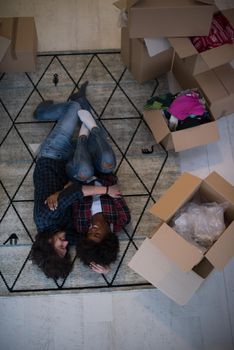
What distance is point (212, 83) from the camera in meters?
2.18

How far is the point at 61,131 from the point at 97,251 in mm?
679

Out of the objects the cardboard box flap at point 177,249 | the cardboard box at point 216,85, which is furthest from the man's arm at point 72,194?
the cardboard box at point 216,85

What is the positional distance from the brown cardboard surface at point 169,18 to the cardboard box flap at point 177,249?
100cm

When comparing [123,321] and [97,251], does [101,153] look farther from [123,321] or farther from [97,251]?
[123,321]

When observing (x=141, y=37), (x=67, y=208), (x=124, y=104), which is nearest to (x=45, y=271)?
(x=67, y=208)

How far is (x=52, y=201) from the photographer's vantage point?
192 centimetres

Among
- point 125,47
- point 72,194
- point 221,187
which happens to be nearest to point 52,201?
point 72,194

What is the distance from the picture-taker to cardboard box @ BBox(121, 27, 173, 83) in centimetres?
219

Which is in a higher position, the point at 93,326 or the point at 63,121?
the point at 63,121

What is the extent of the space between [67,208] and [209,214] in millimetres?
696

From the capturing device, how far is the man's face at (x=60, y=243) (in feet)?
6.30

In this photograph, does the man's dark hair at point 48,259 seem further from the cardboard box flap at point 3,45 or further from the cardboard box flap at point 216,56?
the cardboard box flap at point 216,56

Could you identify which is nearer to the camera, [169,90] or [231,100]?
[231,100]

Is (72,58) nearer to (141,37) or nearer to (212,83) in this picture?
(141,37)
